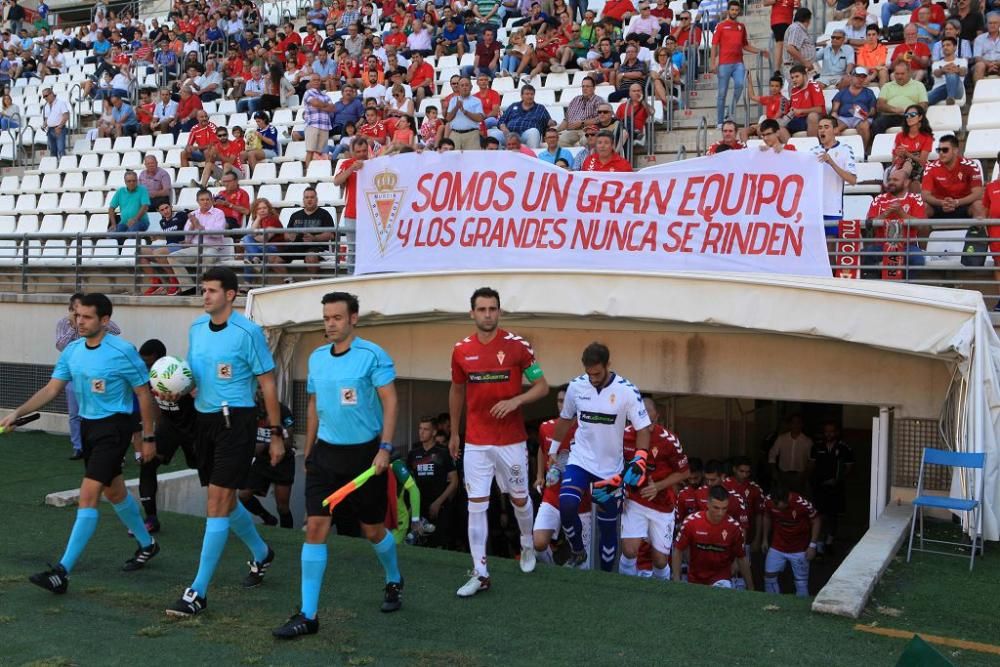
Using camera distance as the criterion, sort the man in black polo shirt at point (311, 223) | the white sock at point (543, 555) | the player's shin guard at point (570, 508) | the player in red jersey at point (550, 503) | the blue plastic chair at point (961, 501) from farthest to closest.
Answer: the man in black polo shirt at point (311, 223)
the white sock at point (543, 555)
the player in red jersey at point (550, 503)
the blue plastic chair at point (961, 501)
the player's shin guard at point (570, 508)

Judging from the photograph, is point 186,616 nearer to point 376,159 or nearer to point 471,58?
point 376,159

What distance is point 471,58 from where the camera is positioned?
65.4 ft

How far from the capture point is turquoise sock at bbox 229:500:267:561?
23.5 feet

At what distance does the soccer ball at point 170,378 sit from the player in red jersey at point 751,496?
5141 millimetres

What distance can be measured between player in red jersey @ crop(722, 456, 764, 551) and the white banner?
6.97 feet

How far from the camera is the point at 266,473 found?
406 inches

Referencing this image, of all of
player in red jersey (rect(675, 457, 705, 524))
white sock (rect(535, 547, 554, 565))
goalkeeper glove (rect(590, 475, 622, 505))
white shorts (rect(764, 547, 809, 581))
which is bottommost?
white shorts (rect(764, 547, 809, 581))

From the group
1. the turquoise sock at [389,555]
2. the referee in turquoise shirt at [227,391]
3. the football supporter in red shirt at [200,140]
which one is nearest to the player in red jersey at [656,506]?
the turquoise sock at [389,555]

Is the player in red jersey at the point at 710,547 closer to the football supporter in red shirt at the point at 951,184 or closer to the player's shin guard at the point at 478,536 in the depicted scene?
the player's shin guard at the point at 478,536

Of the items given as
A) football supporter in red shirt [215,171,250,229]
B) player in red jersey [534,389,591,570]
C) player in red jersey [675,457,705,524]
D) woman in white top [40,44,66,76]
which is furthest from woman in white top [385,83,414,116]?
woman in white top [40,44,66,76]

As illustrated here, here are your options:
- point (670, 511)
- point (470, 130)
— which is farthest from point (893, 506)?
point (470, 130)

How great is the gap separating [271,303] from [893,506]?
6.02 m

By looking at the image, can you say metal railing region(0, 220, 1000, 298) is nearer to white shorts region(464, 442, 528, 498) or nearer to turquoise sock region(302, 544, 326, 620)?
white shorts region(464, 442, 528, 498)

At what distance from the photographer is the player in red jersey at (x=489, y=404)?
7.40 metres
